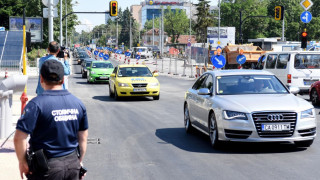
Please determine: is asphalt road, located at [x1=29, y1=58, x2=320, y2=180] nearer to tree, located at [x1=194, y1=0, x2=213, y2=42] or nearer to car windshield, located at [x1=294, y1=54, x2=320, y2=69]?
car windshield, located at [x1=294, y1=54, x2=320, y2=69]

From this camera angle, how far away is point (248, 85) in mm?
10898

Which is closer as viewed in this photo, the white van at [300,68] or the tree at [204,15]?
the white van at [300,68]

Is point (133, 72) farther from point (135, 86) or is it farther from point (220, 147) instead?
point (220, 147)

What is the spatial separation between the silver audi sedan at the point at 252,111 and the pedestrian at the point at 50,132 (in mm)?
5467

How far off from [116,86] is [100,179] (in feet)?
48.1

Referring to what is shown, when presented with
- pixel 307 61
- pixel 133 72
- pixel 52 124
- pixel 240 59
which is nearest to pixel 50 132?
pixel 52 124

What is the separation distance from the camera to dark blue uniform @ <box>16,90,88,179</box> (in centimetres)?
429

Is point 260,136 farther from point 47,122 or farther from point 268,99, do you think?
point 47,122

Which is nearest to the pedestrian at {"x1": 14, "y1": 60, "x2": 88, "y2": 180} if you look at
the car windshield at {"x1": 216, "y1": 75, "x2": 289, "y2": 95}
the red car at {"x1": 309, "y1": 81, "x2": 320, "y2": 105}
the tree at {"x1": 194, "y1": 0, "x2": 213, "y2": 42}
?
the car windshield at {"x1": 216, "y1": 75, "x2": 289, "y2": 95}

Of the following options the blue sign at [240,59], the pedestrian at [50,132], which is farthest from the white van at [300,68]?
the pedestrian at [50,132]

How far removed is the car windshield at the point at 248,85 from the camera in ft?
35.4

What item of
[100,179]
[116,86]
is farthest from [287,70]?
[100,179]

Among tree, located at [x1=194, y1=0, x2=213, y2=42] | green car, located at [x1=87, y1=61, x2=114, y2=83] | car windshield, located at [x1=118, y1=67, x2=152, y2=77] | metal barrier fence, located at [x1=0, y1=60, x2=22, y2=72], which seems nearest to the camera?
car windshield, located at [x1=118, y1=67, x2=152, y2=77]

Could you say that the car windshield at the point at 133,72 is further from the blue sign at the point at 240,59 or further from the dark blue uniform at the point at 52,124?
the dark blue uniform at the point at 52,124
